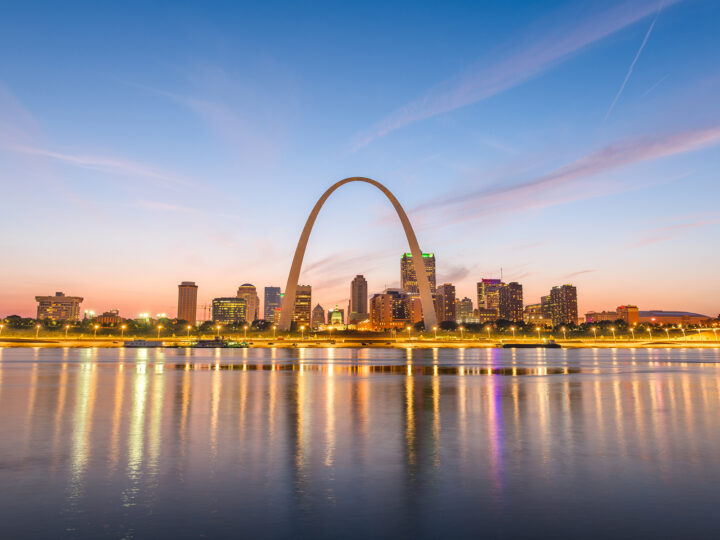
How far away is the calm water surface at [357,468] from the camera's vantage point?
6949 millimetres

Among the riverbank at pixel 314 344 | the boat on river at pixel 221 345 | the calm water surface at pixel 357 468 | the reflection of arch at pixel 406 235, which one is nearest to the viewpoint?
the calm water surface at pixel 357 468

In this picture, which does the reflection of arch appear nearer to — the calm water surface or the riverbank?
the riverbank

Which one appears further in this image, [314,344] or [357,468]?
[314,344]

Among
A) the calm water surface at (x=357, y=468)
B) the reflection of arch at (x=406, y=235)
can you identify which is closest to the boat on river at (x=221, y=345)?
the reflection of arch at (x=406, y=235)

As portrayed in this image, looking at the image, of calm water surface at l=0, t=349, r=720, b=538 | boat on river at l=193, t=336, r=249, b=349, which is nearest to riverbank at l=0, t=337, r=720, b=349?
boat on river at l=193, t=336, r=249, b=349

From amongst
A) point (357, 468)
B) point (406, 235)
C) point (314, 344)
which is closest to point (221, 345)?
point (314, 344)

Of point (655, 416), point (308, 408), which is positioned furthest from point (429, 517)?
point (655, 416)

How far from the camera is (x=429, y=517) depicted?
282 inches

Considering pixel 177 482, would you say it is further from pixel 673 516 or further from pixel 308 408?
pixel 308 408

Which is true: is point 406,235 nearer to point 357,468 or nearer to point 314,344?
point 314,344

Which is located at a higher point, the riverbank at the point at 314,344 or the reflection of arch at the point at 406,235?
the reflection of arch at the point at 406,235

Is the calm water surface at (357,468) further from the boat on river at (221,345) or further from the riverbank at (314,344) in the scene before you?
the riverbank at (314,344)

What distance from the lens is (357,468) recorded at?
984 centimetres

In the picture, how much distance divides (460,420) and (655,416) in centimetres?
630
